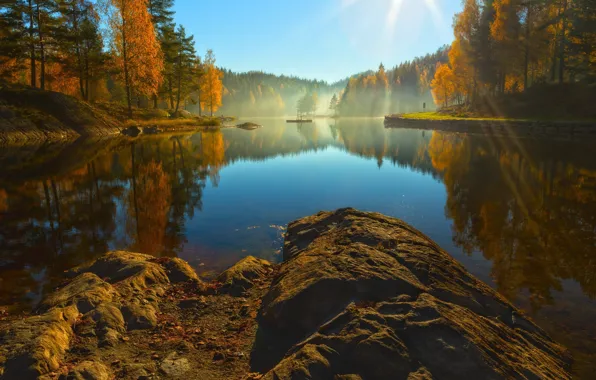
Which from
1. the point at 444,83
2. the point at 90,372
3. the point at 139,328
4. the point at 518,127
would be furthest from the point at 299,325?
the point at 444,83

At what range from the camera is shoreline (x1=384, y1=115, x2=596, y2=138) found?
1401 inches

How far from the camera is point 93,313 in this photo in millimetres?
5855

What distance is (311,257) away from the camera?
7473 mm

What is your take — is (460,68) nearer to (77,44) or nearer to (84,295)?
(77,44)

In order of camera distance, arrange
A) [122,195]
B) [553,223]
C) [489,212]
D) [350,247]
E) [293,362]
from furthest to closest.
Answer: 1. [122,195]
2. [489,212]
3. [553,223]
4. [350,247]
5. [293,362]

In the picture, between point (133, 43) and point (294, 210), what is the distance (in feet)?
149

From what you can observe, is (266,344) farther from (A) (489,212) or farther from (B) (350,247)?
(A) (489,212)

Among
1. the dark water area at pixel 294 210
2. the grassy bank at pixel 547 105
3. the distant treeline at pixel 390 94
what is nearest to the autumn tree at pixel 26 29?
the dark water area at pixel 294 210

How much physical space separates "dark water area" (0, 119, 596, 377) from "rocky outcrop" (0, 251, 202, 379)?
4.66 feet

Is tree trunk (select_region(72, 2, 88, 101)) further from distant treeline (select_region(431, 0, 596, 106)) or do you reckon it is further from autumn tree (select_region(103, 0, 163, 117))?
distant treeline (select_region(431, 0, 596, 106))

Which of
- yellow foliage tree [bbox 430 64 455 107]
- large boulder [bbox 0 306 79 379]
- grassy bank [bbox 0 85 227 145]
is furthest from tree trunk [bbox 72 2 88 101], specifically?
yellow foliage tree [bbox 430 64 455 107]

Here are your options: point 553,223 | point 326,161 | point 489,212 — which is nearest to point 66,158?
point 326,161

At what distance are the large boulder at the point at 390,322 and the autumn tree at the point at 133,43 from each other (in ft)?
165

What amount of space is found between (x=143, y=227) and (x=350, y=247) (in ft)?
28.0
